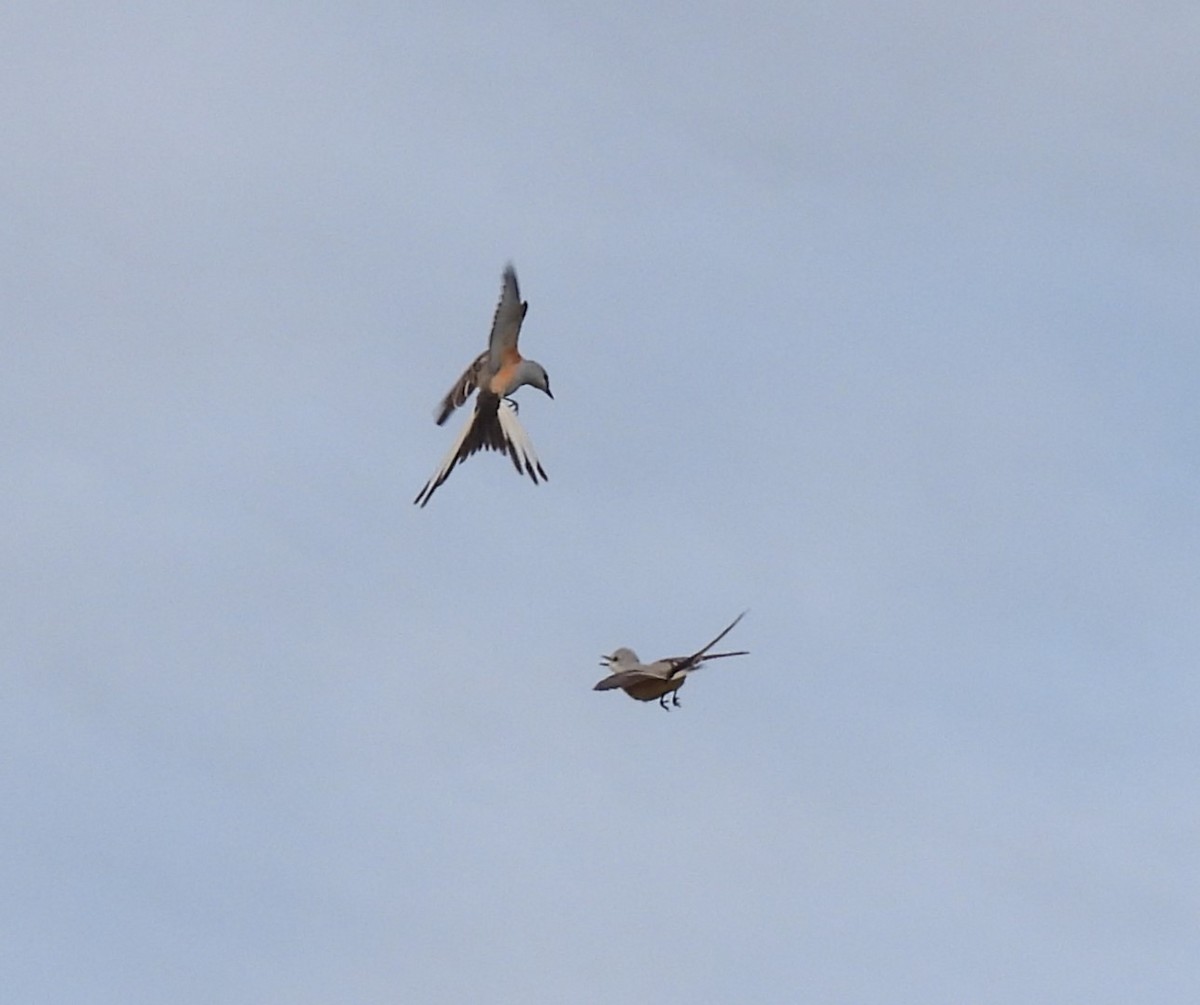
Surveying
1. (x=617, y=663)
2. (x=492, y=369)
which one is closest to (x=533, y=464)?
(x=492, y=369)

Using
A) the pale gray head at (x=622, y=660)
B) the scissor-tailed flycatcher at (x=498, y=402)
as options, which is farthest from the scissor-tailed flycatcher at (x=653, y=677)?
the scissor-tailed flycatcher at (x=498, y=402)

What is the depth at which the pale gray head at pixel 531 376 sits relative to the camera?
3603 centimetres

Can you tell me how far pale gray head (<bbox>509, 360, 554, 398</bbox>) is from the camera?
36031mm

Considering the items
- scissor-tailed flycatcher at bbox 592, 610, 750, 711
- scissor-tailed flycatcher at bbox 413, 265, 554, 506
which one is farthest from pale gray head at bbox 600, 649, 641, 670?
scissor-tailed flycatcher at bbox 413, 265, 554, 506

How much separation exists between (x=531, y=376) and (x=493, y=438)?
119 centimetres

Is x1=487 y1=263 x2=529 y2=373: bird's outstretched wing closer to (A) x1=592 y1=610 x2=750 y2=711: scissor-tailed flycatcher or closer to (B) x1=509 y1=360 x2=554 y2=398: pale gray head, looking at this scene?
(B) x1=509 y1=360 x2=554 y2=398: pale gray head

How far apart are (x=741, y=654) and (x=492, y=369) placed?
13335 millimetres

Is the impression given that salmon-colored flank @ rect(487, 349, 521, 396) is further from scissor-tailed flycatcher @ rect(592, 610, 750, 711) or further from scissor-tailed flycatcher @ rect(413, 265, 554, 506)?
scissor-tailed flycatcher @ rect(592, 610, 750, 711)

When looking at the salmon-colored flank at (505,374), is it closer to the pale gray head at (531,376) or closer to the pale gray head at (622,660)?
the pale gray head at (531,376)

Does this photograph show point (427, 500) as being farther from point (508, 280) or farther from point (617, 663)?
point (617, 663)

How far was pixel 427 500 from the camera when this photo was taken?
3475 cm

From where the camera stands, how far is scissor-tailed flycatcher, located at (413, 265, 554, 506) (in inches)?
1400

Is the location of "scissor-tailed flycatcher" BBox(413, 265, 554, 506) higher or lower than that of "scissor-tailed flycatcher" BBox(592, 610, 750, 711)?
higher

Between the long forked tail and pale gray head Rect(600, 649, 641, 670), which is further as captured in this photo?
the long forked tail
